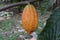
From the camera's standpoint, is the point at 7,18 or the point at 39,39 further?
the point at 7,18

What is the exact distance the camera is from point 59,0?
0.65m

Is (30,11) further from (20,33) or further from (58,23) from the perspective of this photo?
(20,33)

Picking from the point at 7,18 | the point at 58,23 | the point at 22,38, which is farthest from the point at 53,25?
the point at 7,18

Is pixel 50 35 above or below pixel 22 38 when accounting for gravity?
below

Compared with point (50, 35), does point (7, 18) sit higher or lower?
higher

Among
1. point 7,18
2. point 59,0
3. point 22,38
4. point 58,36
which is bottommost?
point 58,36

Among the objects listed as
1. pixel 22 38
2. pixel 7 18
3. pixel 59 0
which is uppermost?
pixel 7 18

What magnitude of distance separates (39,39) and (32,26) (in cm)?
5

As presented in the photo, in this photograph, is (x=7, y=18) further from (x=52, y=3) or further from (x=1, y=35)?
(x=52, y=3)

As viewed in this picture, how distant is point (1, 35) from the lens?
2715 mm

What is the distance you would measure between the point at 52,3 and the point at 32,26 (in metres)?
0.13

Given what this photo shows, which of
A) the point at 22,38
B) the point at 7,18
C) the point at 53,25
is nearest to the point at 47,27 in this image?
the point at 53,25

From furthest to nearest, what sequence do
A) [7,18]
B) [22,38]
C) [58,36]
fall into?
[7,18], [22,38], [58,36]

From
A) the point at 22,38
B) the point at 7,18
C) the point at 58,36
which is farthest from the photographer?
the point at 7,18
